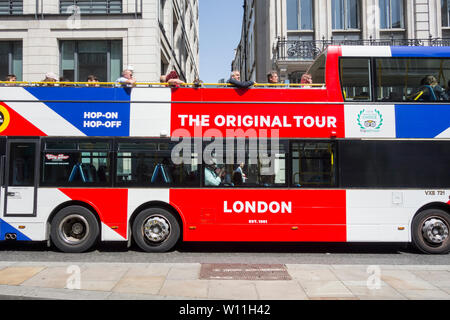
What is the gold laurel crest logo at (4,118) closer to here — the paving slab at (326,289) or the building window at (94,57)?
the paving slab at (326,289)

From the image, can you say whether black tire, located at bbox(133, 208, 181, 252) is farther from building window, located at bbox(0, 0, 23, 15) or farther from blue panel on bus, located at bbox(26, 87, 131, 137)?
building window, located at bbox(0, 0, 23, 15)

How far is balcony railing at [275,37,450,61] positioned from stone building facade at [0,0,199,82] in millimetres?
6591

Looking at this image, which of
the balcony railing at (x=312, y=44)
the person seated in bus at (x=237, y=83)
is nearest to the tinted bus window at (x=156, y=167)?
the person seated in bus at (x=237, y=83)

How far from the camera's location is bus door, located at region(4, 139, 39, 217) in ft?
24.1

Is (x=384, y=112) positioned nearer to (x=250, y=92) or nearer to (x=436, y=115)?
(x=436, y=115)

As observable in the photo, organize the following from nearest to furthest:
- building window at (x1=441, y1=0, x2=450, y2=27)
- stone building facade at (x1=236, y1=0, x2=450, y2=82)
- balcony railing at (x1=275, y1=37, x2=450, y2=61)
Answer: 1. balcony railing at (x1=275, y1=37, x2=450, y2=61)
2. stone building facade at (x1=236, y1=0, x2=450, y2=82)
3. building window at (x1=441, y1=0, x2=450, y2=27)

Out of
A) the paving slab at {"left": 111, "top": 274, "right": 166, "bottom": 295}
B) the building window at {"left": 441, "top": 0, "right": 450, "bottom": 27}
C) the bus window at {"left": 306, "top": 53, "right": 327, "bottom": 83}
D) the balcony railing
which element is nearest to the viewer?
the paving slab at {"left": 111, "top": 274, "right": 166, "bottom": 295}

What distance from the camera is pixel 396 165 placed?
743cm

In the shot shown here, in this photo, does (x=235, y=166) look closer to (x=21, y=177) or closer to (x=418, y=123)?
(x=418, y=123)

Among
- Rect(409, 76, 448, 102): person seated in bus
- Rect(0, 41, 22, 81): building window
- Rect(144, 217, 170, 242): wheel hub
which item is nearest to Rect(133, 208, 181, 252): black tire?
Rect(144, 217, 170, 242): wheel hub

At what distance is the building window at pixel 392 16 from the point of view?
19109 millimetres

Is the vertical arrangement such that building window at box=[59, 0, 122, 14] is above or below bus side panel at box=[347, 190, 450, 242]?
above

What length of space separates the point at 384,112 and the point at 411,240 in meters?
2.72

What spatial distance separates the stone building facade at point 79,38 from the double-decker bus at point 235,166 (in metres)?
9.51
